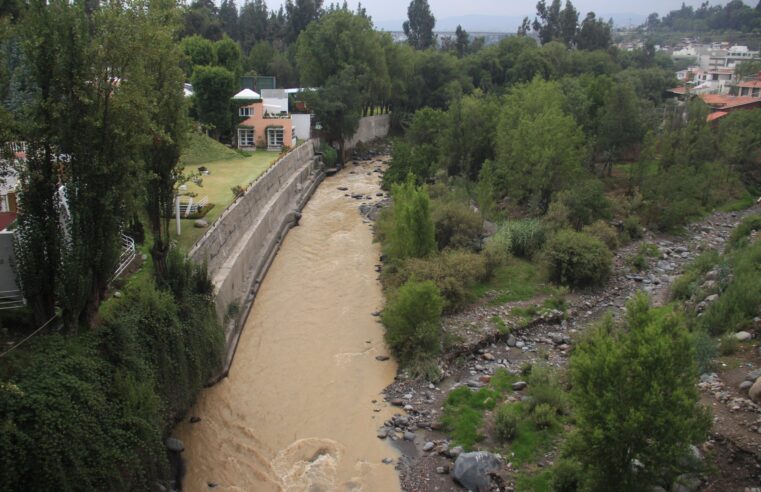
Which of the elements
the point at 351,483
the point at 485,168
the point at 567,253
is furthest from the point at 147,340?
the point at 485,168

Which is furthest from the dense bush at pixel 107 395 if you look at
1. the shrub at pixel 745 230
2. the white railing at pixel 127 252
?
the shrub at pixel 745 230

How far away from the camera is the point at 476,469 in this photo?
40.8 ft

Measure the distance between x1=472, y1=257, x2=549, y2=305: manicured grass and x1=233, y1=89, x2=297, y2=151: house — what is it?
20.4m

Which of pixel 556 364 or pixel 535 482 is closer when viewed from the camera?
pixel 535 482

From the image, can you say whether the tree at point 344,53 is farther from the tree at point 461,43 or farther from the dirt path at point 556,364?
the tree at point 461,43

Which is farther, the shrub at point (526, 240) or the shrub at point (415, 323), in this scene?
the shrub at point (526, 240)

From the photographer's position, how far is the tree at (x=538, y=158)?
91.4ft

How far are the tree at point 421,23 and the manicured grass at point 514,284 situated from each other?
70.8 meters

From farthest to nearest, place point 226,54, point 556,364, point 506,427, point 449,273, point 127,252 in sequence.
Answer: point 226,54 → point 449,273 → point 127,252 → point 556,364 → point 506,427

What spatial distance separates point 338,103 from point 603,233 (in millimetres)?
22942

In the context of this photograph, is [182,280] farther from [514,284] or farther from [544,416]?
[514,284]

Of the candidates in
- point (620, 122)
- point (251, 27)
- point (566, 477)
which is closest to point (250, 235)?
point (566, 477)

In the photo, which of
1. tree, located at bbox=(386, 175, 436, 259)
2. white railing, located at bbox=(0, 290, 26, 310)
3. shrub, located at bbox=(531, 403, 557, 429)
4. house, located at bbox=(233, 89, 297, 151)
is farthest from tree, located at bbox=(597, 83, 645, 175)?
white railing, located at bbox=(0, 290, 26, 310)

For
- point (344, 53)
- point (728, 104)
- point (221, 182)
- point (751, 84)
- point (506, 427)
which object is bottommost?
point (506, 427)
